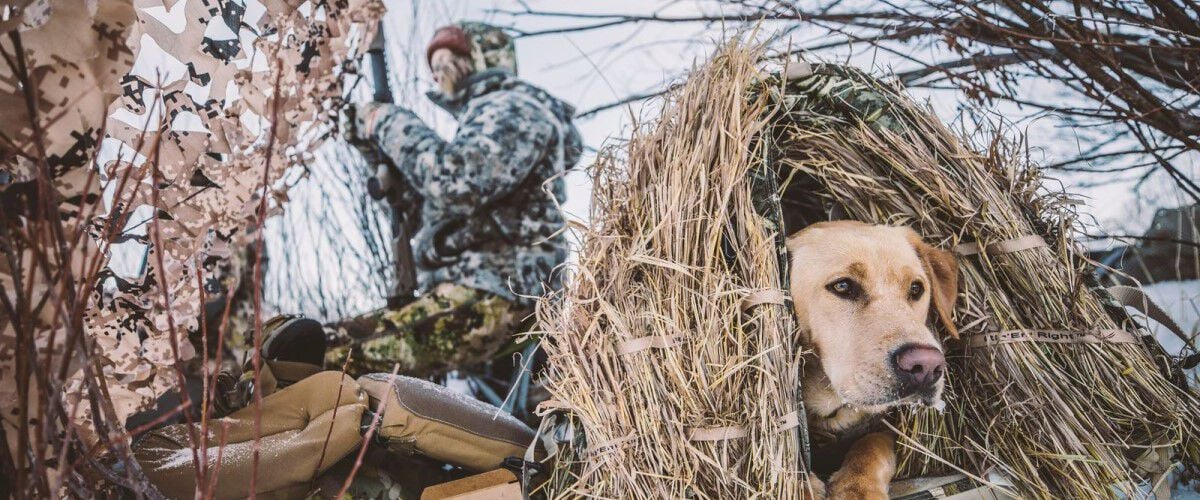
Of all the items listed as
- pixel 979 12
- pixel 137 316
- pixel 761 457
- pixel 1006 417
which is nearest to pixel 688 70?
pixel 979 12

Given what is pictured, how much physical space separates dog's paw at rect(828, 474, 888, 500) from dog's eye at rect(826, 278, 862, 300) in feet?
1.52

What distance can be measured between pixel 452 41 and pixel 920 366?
2990 mm

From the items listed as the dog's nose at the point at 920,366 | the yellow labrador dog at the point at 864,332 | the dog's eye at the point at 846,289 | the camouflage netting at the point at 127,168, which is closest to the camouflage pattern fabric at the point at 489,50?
the camouflage netting at the point at 127,168

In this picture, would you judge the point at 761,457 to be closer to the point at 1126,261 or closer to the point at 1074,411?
the point at 1074,411

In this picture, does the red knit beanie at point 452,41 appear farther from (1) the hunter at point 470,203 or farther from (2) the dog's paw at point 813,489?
(2) the dog's paw at point 813,489

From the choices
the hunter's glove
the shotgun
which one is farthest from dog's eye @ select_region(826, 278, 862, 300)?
the hunter's glove

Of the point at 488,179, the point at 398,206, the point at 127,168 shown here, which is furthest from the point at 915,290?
the point at 398,206

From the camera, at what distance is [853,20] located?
245 cm

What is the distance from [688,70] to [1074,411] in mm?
1308

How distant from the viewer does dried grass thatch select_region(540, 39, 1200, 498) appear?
5.08ft

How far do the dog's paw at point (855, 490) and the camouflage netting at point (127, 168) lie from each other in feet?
4.64

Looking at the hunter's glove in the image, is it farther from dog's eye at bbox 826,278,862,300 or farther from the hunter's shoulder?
dog's eye at bbox 826,278,862,300


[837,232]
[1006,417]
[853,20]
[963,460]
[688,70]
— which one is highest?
[853,20]

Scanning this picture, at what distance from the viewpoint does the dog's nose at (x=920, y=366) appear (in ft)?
5.22
